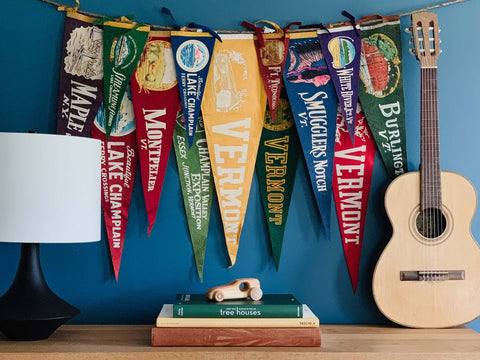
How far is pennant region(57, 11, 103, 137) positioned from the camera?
190 centimetres

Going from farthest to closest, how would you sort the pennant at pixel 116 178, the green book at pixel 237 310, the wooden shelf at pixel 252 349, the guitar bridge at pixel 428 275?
the pennant at pixel 116 178 < the guitar bridge at pixel 428 275 < the green book at pixel 237 310 < the wooden shelf at pixel 252 349

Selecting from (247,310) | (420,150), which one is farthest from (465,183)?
(247,310)

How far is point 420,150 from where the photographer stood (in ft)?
6.20

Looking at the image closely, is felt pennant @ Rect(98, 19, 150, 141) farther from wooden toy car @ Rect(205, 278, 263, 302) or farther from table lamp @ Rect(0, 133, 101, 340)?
wooden toy car @ Rect(205, 278, 263, 302)

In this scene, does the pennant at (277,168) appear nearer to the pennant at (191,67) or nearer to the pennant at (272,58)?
the pennant at (272,58)

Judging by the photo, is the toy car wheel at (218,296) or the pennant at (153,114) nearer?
the toy car wheel at (218,296)

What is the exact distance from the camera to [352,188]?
6.44 ft

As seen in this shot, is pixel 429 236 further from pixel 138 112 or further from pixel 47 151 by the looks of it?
pixel 47 151

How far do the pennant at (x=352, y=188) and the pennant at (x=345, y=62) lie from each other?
1.8 inches

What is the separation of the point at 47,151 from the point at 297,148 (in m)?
0.81

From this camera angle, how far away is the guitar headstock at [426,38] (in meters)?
1.89

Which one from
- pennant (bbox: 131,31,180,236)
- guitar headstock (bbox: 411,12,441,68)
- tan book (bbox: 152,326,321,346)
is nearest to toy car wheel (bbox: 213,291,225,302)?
tan book (bbox: 152,326,321,346)

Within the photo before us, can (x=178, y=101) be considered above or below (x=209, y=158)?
above

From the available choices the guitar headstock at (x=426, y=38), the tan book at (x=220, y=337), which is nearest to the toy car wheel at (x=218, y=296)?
the tan book at (x=220, y=337)
